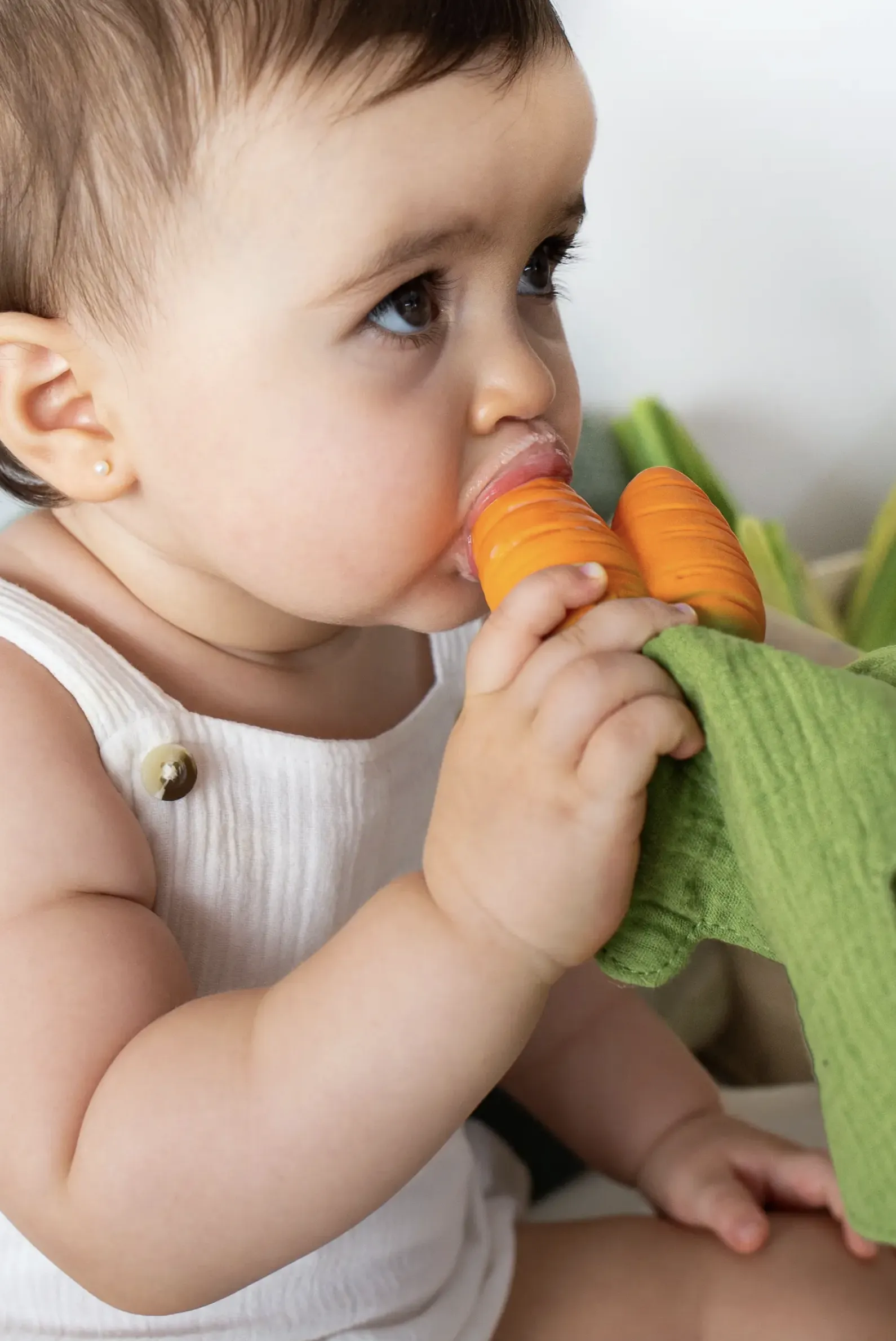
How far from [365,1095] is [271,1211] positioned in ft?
0.23

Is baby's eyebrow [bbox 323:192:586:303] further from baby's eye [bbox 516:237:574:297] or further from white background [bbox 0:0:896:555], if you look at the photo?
white background [bbox 0:0:896:555]

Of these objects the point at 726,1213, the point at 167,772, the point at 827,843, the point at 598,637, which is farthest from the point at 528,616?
the point at 726,1213

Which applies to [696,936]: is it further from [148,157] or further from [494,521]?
[148,157]

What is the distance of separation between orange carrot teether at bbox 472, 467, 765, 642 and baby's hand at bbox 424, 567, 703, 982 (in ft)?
0.08

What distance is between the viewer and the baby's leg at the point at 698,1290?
75 cm

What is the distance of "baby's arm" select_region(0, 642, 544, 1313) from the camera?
55 cm

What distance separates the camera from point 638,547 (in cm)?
58

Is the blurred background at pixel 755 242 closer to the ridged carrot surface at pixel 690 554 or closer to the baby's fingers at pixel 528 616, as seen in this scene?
the ridged carrot surface at pixel 690 554

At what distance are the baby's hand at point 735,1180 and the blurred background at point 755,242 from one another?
0.64 metres

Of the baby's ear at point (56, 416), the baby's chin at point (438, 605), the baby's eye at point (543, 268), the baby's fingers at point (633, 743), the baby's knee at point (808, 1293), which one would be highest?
the baby's ear at point (56, 416)

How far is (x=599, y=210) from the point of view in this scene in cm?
115

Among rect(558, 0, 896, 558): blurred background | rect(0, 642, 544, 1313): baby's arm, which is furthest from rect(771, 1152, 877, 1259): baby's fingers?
rect(558, 0, 896, 558): blurred background

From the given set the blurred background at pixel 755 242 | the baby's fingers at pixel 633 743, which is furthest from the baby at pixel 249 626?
the blurred background at pixel 755 242

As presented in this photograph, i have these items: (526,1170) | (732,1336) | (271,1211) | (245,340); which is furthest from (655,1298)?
(245,340)
